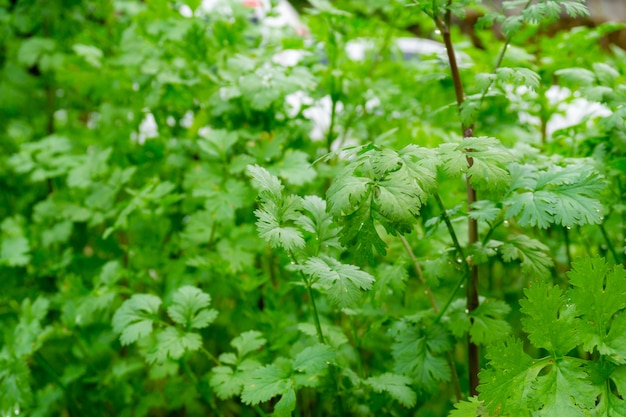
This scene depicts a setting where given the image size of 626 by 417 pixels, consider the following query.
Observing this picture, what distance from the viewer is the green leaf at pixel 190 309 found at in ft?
3.20

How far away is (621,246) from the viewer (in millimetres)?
1202

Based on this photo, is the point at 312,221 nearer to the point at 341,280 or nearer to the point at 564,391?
the point at 341,280

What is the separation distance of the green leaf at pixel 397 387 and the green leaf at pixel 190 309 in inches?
11.7

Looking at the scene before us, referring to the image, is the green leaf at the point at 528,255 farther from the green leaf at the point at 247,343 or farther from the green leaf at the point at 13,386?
the green leaf at the point at 13,386

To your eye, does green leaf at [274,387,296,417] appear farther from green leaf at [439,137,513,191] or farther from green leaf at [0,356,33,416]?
green leaf at [0,356,33,416]

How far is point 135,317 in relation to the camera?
100 centimetres

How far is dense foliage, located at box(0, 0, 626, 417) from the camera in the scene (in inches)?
29.3

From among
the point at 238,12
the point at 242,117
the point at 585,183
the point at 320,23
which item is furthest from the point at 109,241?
the point at 585,183

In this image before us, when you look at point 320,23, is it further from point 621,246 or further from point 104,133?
point 621,246

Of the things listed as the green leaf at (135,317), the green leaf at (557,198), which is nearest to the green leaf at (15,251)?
the green leaf at (135,317)

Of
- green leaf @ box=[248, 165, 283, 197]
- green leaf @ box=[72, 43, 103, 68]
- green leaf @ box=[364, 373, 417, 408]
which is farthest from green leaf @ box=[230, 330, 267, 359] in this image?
green leaf @ box=[72, 43, 103, 68]

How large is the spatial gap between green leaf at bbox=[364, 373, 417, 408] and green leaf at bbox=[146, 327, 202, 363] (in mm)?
293

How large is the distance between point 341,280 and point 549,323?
0.86ft

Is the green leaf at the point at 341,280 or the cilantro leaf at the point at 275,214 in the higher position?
the cilantro leaf at the point at 275,214
